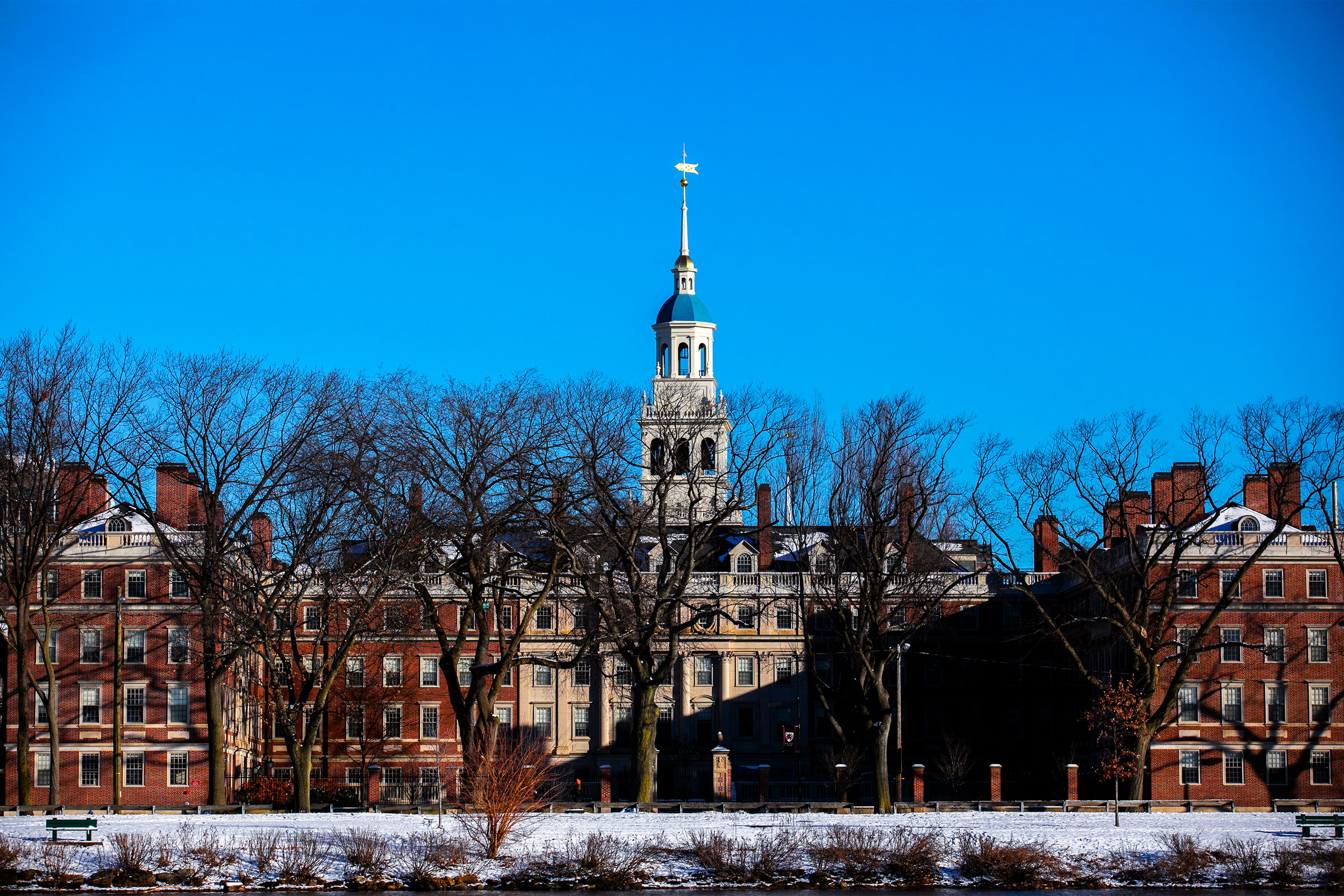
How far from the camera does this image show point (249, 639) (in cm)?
5762

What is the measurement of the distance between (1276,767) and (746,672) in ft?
90.3

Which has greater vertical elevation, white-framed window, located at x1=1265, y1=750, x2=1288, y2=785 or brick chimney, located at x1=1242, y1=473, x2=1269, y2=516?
brick chimney, located at x1=1242, y1=473, x2=1269, y2=516

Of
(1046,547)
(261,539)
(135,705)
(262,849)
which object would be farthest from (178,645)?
(1046,547)

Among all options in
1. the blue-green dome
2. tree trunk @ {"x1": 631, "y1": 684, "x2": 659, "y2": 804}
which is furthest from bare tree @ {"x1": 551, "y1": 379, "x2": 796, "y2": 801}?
the blue-green dome

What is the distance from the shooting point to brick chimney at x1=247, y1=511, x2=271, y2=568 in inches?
2408

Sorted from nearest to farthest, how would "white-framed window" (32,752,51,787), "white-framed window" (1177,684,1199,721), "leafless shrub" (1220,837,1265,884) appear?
1. "leafless shrub" (1220,837,1265,884)
2. "white-framed window" (32,752,51,787)
3. "white-framed window" (1177,684,1199,721)

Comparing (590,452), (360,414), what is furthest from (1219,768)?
(360,414)

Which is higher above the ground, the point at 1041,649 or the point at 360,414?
the point at 360,414

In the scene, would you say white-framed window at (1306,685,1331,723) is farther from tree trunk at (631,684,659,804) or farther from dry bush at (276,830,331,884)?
dry bush at (276,830,331,884)

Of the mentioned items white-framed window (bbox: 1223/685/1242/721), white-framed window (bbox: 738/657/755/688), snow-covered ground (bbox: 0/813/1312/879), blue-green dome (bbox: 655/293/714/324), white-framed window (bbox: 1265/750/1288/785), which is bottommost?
white-framed window (bbox: 1265/750/1288/785)

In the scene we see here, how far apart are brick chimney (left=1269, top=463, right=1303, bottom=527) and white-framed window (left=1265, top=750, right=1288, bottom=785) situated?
32.7ft

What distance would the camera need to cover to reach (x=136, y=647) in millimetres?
74938

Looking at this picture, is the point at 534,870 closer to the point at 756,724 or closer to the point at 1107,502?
the point at 1107,502

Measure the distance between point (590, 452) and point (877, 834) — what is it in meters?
18.9
